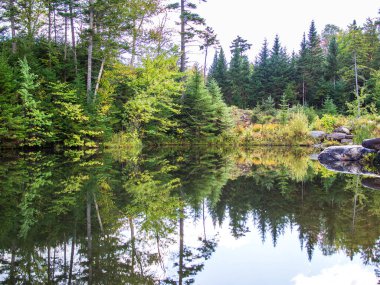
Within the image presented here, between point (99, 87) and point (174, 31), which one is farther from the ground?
point (174, 31)

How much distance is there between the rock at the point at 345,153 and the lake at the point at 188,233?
4.71 meters

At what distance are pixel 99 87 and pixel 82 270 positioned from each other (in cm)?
1858

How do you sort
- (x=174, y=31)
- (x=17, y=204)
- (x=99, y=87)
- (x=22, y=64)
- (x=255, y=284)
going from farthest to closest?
(x=174, y=31) < (x=99, y=87) < (x=22, y=64) < (x=17, y=204) < (x=255, y=284)

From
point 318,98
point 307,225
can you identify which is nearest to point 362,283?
point 307,225

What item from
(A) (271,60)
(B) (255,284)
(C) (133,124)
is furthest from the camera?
(A) (271,60)

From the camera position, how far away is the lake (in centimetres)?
293

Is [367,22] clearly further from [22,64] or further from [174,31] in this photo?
[22,64]

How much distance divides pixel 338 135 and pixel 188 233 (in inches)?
757

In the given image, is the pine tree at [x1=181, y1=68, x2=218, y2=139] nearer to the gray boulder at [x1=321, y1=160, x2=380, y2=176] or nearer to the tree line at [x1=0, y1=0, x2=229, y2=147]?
the tree line at [x1=0, y1=0, x2=229, y2=147]

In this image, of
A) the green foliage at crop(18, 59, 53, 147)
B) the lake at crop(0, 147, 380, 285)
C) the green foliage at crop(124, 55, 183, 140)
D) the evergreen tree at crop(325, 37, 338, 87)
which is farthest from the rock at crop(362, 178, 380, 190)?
the evergreen tree at crop(325, 37, 338, 87)

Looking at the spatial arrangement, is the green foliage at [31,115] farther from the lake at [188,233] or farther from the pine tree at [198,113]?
the pine tree at [198,113]

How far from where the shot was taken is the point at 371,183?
7145mm

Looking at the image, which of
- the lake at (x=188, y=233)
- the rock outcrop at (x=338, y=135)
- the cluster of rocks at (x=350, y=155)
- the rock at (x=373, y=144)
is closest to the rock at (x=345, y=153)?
the cluster of rocks at (x=350, y=155)

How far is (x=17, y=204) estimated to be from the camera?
5434mm
